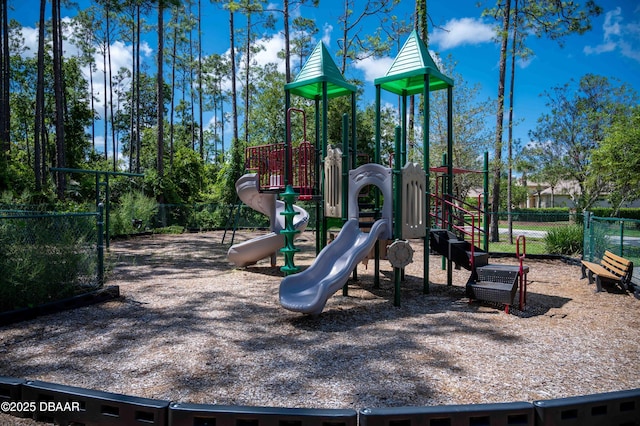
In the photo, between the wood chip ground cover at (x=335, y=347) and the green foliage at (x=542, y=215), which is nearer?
the wood chip ground cover at (x=335, y=347)

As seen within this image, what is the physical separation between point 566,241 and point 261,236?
9.29 meters

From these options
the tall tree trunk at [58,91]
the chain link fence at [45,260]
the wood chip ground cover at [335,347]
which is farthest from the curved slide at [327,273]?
the tall tree trunk at [58,91]

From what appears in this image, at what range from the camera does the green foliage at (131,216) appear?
17.1 m

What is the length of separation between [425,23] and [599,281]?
47.7 ft

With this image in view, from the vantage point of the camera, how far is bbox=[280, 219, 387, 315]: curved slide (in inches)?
238

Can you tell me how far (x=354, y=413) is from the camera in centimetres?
258

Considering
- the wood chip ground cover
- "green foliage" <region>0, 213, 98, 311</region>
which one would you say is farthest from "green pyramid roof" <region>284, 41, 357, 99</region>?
"green foliage" <region>0, 213, 98, 311</region>

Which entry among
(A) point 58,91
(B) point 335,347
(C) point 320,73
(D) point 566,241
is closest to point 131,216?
(A) point 58,91

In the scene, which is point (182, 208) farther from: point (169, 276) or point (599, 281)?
point (599, 281)

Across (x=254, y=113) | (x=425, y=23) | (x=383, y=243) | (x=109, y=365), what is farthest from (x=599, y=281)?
(x=254, y=113)

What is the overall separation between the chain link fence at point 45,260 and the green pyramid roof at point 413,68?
19.9 ft

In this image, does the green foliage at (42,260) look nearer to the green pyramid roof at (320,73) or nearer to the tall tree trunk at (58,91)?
the green pyramid roof at (320,73)

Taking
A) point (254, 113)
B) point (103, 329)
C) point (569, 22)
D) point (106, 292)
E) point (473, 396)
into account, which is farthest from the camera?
point (254, 113)

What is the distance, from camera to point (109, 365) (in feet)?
14.2
